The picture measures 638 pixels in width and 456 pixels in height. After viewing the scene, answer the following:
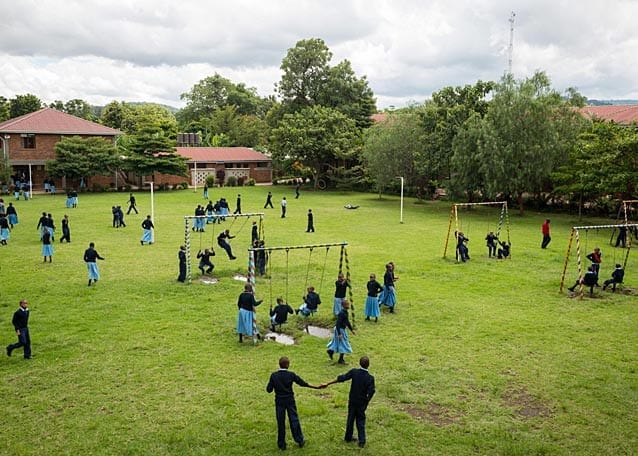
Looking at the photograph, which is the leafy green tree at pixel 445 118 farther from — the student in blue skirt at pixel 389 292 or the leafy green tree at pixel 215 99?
the leafy green tree at pixel 215 99

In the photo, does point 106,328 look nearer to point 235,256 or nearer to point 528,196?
point 235,256

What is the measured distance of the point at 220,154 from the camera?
211ft

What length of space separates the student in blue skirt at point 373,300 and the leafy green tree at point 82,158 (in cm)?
4115

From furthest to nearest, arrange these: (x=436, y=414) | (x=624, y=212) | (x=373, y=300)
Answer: (x=624, y=212), (x=373, y=300), (x=436, y=414)

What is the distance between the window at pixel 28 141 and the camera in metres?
51.8

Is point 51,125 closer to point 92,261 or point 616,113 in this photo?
point 92,261

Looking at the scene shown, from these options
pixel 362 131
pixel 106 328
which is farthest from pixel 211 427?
pixel 362 131

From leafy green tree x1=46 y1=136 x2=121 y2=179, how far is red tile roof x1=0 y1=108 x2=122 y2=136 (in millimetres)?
1901

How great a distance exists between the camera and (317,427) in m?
10.1

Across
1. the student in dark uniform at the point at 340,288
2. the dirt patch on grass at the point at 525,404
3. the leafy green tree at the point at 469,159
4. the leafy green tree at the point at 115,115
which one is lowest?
the dirt patch on grass at the point at 525,404

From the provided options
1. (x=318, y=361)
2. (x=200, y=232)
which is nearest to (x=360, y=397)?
(x=318, y=361)

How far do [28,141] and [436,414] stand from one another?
52136 mm

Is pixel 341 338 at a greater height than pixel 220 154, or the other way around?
pixel 220 154

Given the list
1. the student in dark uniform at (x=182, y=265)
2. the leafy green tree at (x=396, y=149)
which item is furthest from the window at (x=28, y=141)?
the student in dark uniform at (x=182, y=265)
